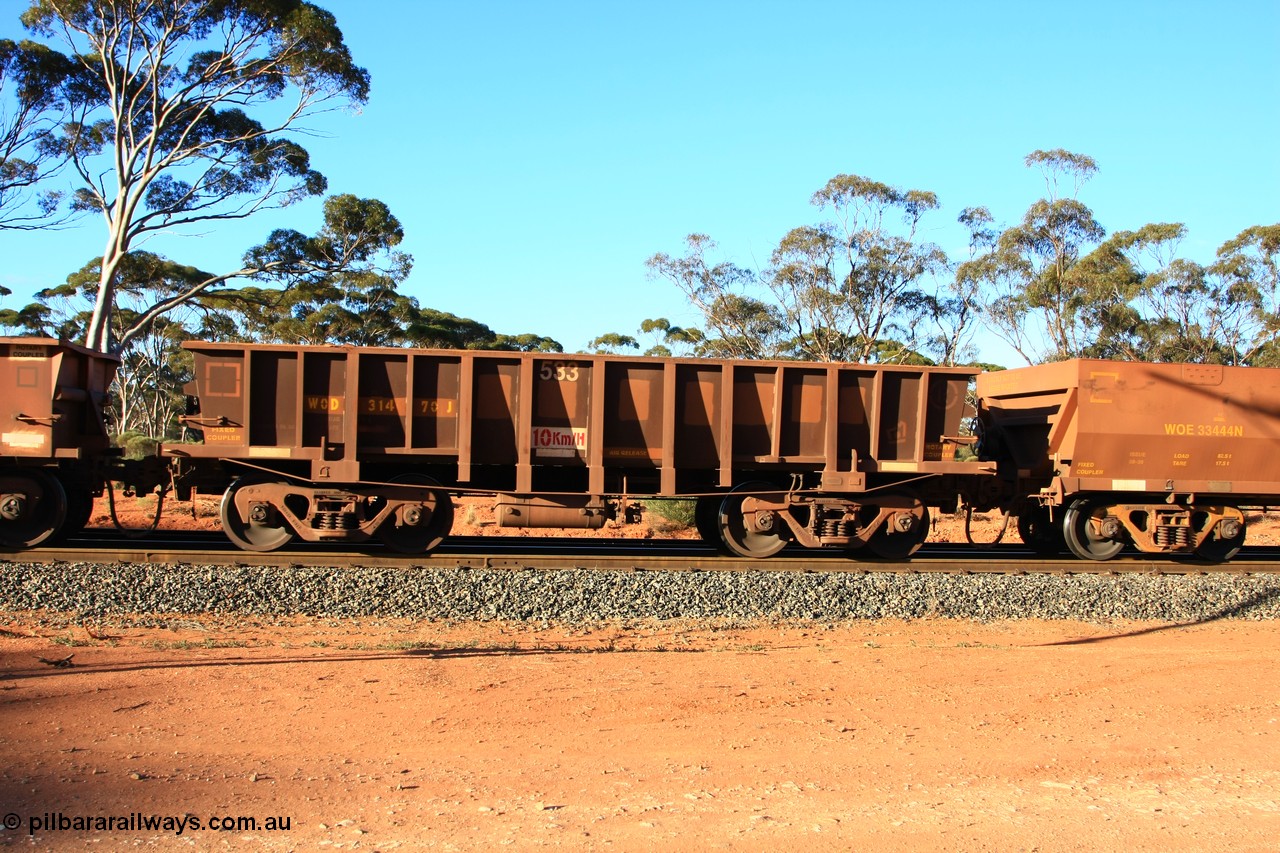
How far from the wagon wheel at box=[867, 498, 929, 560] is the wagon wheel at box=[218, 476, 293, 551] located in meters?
7.37

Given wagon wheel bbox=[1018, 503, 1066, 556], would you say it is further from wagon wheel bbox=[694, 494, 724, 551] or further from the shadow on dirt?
wagon wheel bbox=[694, 494, 724, 551]

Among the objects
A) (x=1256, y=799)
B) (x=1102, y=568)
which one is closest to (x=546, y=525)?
(x=1102, y=568)

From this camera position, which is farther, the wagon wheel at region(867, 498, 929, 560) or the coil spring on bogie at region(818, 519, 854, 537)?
the wagon wheel at region(867, 498, 929, 560)

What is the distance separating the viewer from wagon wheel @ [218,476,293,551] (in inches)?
434

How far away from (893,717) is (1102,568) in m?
6.72

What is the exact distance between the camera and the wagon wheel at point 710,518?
A: 40.2 feet

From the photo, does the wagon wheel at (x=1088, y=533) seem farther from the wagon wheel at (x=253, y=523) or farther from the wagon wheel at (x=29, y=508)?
the wagon wheel at (x=29, y=508)

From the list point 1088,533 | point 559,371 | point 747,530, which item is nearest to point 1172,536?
point 1088,533

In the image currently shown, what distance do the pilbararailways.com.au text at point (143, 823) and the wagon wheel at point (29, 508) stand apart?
771cm

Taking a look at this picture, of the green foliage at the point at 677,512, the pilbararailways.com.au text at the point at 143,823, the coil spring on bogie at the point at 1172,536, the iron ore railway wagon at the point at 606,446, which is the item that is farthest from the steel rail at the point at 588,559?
the green foliage at the point at 677,512

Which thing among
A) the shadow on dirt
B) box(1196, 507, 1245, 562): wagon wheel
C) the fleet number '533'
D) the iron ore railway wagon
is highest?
the fleet number '533'

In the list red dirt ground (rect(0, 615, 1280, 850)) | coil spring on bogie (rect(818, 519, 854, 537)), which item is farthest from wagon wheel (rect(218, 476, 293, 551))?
coil spring on bogie (rect(818, 519, 854, 537))

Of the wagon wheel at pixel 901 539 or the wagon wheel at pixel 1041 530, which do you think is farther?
the wagon wheel at pixel 1041 530

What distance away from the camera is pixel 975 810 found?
4.83m
